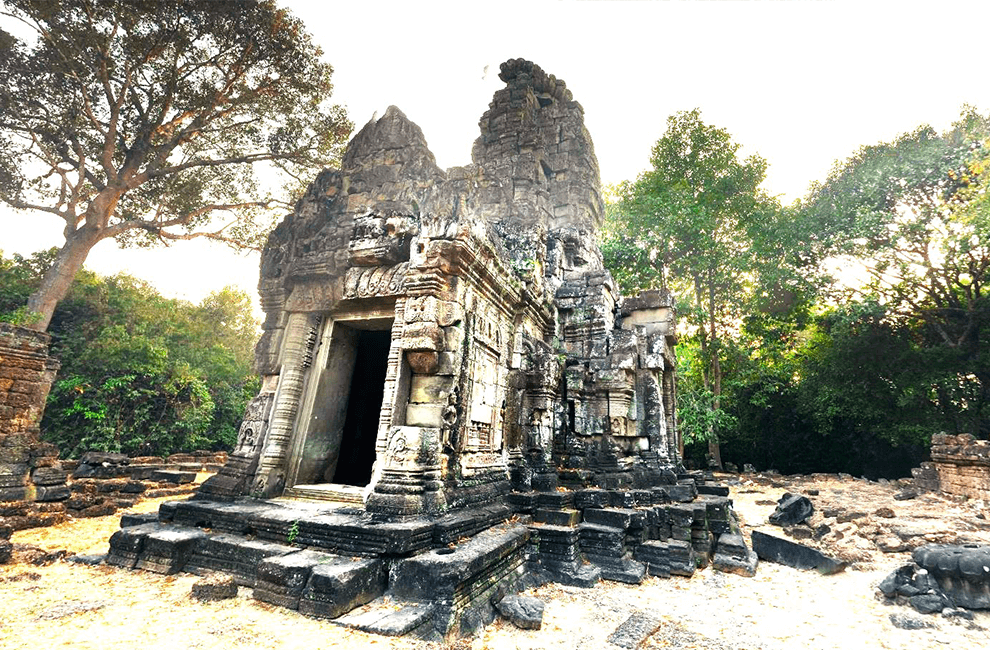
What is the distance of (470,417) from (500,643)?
2.30 metres

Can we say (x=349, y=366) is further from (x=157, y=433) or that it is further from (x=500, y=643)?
(x=157, y=433)

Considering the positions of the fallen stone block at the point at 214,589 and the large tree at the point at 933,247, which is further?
the large tree at the point at 933,247

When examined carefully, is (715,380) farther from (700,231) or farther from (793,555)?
(793,555)

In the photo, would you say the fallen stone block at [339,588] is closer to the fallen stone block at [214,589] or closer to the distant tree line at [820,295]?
the fallen stone block at [214,589]

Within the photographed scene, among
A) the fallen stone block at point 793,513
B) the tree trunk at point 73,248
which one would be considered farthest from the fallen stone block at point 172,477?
the fallen stone block at point 793,513

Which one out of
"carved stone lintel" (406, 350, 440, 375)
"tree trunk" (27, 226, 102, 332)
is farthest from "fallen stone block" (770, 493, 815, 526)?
"tree trunk" (27, 226, 102, 332)

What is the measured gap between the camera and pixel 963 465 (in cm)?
1113

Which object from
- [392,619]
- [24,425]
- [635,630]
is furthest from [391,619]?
[24,425]

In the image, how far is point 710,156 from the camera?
65.8 ft

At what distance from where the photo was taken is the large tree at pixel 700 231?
18062mm

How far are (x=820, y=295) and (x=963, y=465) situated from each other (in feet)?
25.7

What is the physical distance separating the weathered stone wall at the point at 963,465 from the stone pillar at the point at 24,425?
1926 cm

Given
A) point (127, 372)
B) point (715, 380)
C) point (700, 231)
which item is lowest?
point (127, 372)

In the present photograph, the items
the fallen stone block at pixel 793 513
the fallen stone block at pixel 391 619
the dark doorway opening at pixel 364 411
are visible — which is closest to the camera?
the fallen stone block at pixel 391 619
